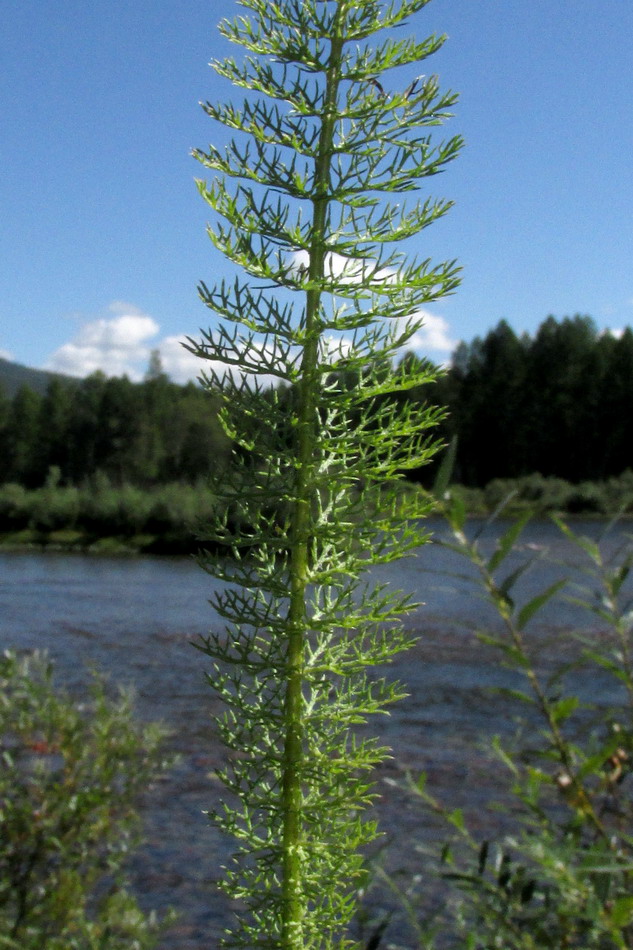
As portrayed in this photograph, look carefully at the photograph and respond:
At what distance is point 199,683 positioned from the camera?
10.7m

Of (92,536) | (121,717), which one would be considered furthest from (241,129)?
(92,536)

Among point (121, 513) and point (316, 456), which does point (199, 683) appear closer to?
point (316, 456)

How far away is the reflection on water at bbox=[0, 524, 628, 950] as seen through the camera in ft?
19.1

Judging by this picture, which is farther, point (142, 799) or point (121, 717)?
point (142, 799)

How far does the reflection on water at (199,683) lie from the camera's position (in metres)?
5.84

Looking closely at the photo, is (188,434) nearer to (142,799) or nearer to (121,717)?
(142,799)

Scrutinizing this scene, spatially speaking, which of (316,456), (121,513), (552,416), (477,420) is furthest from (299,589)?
(552,416)

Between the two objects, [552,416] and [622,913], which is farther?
[552,416]

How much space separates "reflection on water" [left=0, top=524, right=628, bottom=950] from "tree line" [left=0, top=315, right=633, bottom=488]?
589 inches

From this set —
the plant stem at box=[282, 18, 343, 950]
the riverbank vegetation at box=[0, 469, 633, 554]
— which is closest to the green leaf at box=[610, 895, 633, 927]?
the plant stem at box=[282, 18, 343, 950]

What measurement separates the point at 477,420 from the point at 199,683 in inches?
1033

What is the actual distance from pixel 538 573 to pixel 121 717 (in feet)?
48.0

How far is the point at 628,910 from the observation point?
29.7 inches

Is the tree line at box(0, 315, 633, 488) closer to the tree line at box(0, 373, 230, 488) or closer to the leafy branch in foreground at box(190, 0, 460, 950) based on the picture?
the tree line at box(0, 373, 230, 488)
